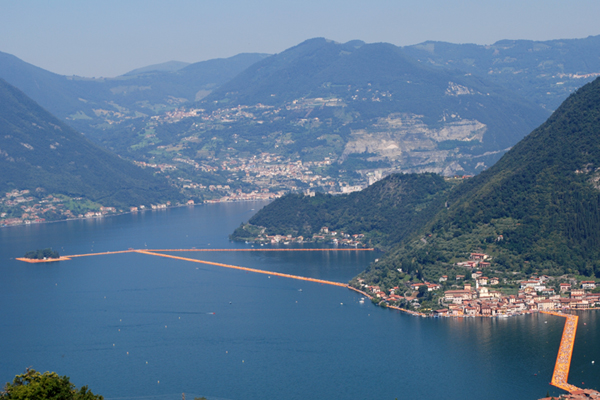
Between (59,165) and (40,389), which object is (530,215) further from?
(59,165)

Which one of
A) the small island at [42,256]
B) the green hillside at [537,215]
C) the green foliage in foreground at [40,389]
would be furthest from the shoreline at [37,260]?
the green foliage in foreground at [40,389]

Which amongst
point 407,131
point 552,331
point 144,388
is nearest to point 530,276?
point 552,331

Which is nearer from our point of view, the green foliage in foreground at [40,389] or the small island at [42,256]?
the green foliage in foreground at [40,389]

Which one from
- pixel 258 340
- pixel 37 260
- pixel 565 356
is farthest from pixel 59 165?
pixel 565 356

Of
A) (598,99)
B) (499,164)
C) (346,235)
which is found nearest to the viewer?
(598,99)

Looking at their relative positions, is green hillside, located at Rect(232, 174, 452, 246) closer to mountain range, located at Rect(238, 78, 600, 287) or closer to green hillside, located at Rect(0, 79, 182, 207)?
mountain range, located at Rect(238, 78, 600, 287)

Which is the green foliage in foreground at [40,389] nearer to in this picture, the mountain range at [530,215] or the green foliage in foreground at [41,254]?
the mountain range at [530,215]

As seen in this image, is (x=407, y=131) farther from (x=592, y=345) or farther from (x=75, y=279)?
(x=592, y=345)
